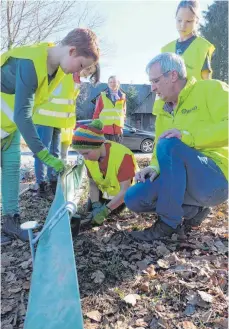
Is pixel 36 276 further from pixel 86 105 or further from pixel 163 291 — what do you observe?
pixel 86 105

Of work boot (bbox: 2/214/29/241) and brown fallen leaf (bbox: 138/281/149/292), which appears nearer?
brown fallen leaf (bbox: 138/281/149/292)

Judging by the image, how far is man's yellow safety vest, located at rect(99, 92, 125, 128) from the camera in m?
7.33

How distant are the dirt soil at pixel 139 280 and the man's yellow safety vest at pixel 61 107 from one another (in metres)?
1.46

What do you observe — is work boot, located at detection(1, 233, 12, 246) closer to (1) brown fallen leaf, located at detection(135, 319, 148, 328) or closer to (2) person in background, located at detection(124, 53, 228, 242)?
(2) person in background, located at detection(124, 53, 228, 242)

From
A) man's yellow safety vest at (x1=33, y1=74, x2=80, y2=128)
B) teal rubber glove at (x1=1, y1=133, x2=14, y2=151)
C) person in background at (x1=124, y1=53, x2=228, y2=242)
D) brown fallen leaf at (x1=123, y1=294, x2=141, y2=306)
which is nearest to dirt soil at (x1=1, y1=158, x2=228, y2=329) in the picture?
brown fallen leaf at (x1=123, y1=294, x2=141, y2=306)

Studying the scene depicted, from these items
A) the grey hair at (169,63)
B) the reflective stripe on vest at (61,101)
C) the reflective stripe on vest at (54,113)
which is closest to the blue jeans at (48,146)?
the reflective stripe on vest at (54,113)

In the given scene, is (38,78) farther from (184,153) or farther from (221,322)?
(221,322)

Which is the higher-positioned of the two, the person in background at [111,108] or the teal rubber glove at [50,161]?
the person in background at [111,108]

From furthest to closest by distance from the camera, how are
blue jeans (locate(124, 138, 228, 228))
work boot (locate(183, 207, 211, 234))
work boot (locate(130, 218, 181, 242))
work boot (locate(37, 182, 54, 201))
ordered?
work boot (locate(37, 182, 54, 201))
work boot (locate(183, 207, 211, 234))
work boot (locate(130, 218, 181, 242))
blue jeans (locate(124, 138, 228, 228))

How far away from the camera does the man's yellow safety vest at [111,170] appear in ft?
Answer: 10.8

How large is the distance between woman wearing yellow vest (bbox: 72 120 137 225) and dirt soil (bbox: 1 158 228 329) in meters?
0.24

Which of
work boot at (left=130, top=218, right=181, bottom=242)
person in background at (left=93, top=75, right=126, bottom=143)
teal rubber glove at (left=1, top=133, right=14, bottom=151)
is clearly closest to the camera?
work boot at (left=130, top=218, right=181, bottom=242)

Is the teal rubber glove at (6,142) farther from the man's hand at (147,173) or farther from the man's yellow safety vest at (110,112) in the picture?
the man's yellow safety vest at (110,112)

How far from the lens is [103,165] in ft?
10.9
